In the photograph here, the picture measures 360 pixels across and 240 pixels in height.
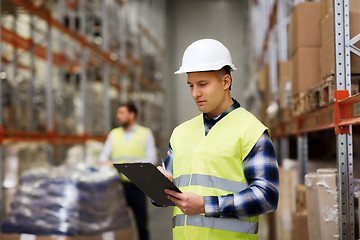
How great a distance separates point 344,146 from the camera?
9.09ft

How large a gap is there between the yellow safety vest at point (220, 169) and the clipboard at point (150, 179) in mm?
115

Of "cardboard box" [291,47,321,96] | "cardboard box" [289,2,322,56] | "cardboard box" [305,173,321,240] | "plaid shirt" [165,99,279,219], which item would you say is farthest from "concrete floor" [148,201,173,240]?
"plaid shirt" [165,99,279,219]

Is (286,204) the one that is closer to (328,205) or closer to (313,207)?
(313,207)

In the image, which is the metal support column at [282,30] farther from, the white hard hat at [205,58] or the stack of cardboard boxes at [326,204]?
the white hard hat at [205,58]

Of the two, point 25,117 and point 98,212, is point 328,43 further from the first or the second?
point 25,117

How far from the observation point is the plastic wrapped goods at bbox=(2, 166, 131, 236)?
15.7 feet

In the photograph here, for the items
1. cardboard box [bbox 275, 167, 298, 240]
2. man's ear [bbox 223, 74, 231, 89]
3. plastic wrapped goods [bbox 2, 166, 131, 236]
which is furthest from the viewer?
cardboard box [bbox 275, 167, 298, 240]

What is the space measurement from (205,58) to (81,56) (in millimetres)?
8237

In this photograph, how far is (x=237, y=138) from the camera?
2225mm

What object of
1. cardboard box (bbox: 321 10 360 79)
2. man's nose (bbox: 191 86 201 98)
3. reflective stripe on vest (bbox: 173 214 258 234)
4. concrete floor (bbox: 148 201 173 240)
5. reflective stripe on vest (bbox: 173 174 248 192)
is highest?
cardboard box (bbox: 321 10 360 79)

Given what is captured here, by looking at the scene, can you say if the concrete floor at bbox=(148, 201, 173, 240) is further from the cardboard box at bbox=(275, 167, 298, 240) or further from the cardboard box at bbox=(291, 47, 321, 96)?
the cardboard box at bbox=(291, 47, 321, 96)

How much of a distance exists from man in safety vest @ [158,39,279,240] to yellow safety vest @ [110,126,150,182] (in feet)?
12.5

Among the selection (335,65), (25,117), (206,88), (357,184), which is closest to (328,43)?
(335,65)

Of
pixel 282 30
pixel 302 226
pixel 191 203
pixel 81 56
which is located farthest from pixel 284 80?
pixel 81 56
